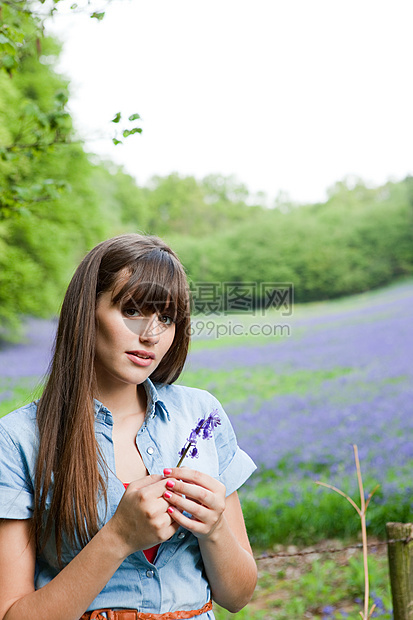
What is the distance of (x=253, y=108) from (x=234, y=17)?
0.70 metres

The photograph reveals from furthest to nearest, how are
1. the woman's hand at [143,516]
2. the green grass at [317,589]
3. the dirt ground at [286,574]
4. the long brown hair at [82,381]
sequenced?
the dirt ground at [286,574], the green grass at [317,589], the long brown hair at [82,381], the woman's hand at [143,516]

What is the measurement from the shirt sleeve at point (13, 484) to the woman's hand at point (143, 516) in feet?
0.45

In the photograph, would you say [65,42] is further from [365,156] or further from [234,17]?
[365,156]

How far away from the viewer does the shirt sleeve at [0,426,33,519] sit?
750 millimetres

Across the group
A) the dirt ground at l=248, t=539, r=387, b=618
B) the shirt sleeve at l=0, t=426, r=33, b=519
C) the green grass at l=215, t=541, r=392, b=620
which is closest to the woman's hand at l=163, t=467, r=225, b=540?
the shirt sleeve at l=0, t=426, r=33, b=519

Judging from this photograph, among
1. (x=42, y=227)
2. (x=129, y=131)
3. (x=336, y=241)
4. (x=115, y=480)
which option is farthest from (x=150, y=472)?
(x=42, y=227)

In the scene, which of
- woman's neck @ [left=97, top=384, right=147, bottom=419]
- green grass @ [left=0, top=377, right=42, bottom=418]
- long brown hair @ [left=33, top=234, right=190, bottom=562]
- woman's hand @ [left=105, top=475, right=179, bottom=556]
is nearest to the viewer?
woman's hand @ [left=105, top=475, right=179, bottom=556]

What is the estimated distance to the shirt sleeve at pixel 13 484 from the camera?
2.46 ft

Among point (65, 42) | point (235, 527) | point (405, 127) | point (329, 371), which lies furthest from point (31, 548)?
point (65, 42)

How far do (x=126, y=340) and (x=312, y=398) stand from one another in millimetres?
3929

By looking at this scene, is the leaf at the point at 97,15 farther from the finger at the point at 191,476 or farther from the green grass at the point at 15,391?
the green grass at the point at 15,391

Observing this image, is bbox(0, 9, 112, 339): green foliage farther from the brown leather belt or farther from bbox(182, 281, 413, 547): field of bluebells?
the brown leather belt

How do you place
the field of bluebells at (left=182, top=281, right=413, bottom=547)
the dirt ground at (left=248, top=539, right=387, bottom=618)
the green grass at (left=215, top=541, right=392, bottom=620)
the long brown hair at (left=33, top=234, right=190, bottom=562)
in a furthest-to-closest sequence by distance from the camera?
the field of bluebells at (left=182, top=281, right=413, bottom=547), the dirt ground at (left=248, top=539, right=387, bottom=618), the green grass at (left=215, top=541, right=392, bottom=620), the long brown hair at (left=33, top=234, right=190, bottom=562)

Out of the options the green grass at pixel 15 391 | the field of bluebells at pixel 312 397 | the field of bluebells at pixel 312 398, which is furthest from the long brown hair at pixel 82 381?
the green grass at pixel 15 391
